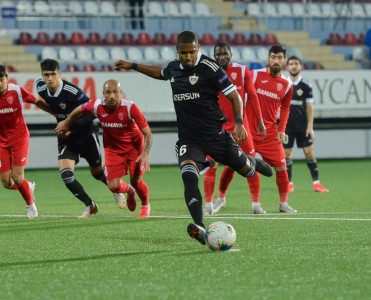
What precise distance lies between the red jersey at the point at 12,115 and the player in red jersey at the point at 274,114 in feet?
9.63

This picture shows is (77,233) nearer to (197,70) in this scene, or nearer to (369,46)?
(197,70)

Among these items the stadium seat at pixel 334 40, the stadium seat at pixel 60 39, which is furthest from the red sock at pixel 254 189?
the stadium seat at pixel 334 40

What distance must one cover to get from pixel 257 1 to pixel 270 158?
1938cm

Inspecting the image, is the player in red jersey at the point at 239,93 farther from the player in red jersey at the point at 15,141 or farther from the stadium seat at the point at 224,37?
the stadium seat at the point at 224,37

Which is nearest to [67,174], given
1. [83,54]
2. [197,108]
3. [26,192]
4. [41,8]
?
[26,192]

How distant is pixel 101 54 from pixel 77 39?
88 cm

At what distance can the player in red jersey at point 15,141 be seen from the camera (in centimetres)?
1085

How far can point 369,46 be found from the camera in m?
26.8

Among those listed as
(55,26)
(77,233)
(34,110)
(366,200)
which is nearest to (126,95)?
(34,110)

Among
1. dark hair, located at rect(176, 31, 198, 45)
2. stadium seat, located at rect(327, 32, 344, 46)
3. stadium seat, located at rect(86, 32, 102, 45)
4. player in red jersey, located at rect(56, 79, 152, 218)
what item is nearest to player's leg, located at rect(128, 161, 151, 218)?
player in red jersey, located at rect(56, 79, 152, 218)

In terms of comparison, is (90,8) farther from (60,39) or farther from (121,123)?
(121,123)

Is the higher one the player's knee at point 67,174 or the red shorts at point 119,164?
the red shorts at point 119,164

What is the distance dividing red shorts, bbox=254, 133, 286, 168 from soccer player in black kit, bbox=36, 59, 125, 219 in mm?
1912

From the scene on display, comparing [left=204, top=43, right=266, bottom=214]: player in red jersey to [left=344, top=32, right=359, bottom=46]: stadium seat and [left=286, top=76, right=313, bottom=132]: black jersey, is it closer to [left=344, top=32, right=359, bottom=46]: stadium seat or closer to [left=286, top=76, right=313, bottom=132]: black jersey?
[left=286, top=76, right=313, bottom=132]: black jersey
